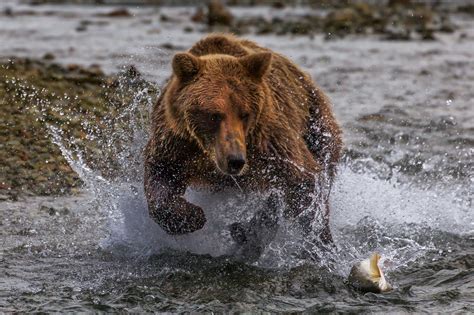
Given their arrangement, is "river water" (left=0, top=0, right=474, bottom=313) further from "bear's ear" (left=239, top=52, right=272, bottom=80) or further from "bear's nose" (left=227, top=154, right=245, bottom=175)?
"bear's ear" (left=239, top=52, right=272, bottom=80)

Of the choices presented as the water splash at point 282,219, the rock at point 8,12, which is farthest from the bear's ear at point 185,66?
the rock at point 8,12

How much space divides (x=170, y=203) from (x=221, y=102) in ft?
2.99

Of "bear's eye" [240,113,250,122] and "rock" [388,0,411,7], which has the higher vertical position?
"bear's eye" [240,113,250,122]

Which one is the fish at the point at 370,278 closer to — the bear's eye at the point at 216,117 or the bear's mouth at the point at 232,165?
the bear's mouth at the point at 232,165

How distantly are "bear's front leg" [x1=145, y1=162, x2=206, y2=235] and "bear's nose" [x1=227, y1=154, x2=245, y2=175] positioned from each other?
2.54ft

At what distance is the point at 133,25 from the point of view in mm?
24125

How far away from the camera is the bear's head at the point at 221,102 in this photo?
5.57 m

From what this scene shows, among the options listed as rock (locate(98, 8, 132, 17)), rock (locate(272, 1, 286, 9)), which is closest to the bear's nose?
rock (locate(98, 8, 132, 17))

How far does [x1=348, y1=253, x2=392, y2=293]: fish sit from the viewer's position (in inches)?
231

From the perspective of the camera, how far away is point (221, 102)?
5680 mm

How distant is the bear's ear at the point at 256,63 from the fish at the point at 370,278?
1.42 metres

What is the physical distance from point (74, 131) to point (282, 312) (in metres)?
4.92

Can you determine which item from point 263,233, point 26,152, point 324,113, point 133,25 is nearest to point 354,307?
point 263,233

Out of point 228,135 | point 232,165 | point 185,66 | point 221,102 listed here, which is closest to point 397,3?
point 185,66
